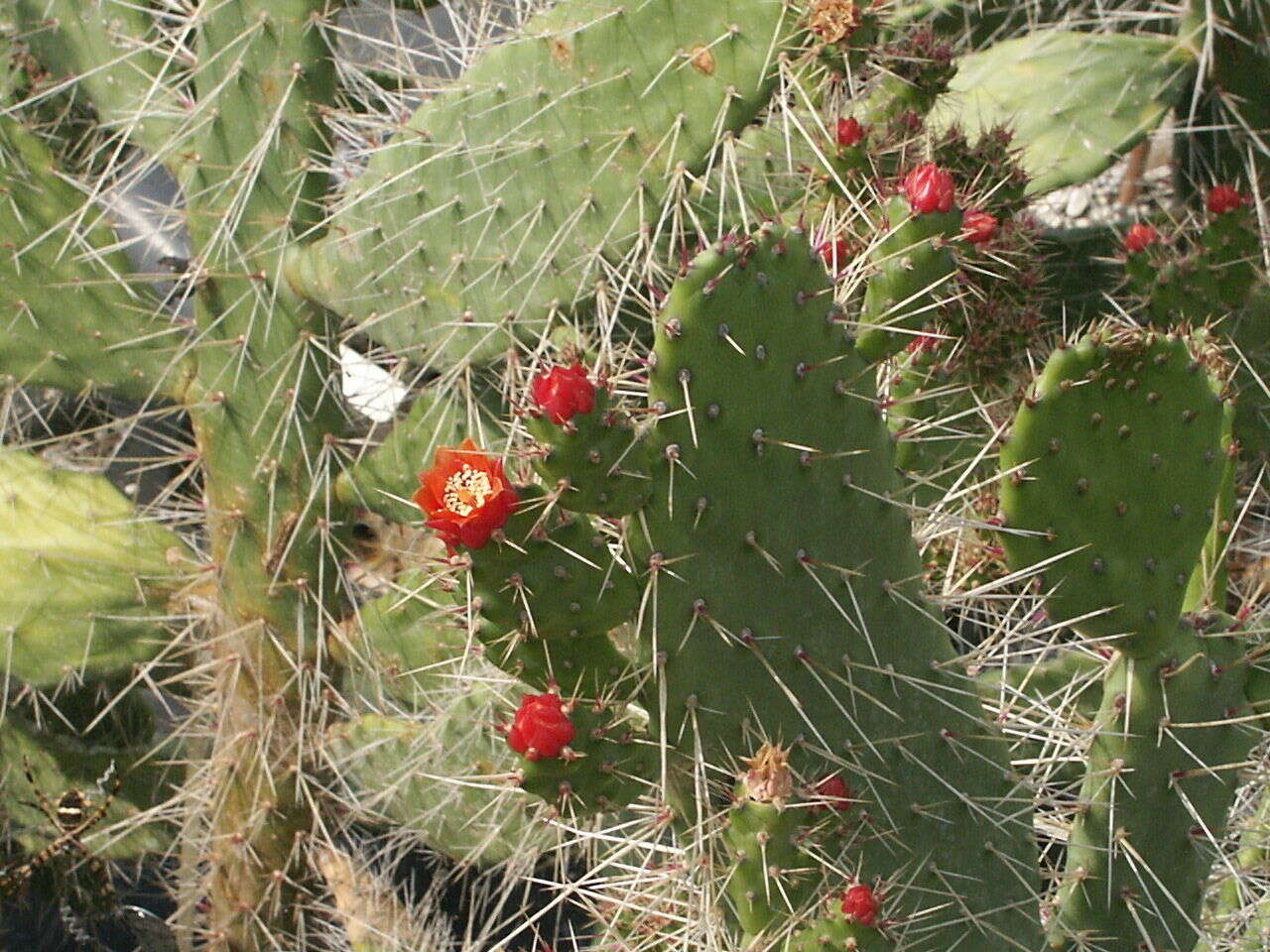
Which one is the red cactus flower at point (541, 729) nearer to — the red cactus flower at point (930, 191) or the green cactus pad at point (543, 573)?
the green cactus pad at point (543, 573)

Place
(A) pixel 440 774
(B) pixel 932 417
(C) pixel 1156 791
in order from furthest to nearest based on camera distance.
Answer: (A) pixel 440 774
(B) pixel 932 417
(C) pixel 1156 791

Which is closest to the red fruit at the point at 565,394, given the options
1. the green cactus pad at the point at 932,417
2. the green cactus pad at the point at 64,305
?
the green cactus pad at the point at 932,417

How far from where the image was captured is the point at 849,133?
1586mm

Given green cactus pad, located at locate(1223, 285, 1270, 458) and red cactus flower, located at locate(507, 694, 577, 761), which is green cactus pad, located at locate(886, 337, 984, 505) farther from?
red cactus flower, located at locate(507, 694, 577, 761)

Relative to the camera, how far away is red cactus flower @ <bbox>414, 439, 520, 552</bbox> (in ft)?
3.22

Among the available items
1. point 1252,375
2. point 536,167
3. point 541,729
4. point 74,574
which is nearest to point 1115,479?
point 541,729

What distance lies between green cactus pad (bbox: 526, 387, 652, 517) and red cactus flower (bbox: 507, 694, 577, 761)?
15 cm

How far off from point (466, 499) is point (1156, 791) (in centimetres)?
83

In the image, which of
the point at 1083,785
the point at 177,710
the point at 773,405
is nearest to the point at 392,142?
the point at 773,405

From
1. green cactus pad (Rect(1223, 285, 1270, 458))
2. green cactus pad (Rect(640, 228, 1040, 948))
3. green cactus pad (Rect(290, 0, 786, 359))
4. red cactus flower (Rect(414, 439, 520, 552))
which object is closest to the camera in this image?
red cactus flower (Rect(414, 439, 520, 552))

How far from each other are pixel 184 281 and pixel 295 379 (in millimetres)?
337

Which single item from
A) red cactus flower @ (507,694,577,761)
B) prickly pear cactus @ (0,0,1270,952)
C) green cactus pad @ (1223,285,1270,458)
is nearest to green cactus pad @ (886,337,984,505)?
prickly pear cactus @ (0,0,1270,952)

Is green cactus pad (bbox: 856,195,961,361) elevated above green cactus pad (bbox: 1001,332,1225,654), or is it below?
above

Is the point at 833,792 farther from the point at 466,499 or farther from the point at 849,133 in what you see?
the point at 849,133
